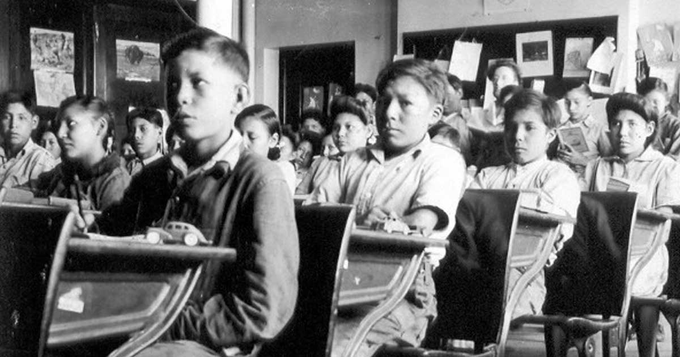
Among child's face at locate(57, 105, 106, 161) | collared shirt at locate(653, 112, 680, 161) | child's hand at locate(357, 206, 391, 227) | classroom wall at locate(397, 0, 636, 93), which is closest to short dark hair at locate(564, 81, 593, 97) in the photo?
classroom wall at locate(397, 0, 636, 93)

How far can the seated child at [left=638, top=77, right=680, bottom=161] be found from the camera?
4.91 meters

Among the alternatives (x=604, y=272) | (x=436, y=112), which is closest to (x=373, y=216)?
(x=436, y=112)

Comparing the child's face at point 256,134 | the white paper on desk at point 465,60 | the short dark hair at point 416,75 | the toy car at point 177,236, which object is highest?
the white paper on desk at point 465,60

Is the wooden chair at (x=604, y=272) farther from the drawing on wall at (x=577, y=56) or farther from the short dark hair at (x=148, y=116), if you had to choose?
the drawing on wall at (x=577, y=56)

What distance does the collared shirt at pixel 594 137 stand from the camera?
16.5ft

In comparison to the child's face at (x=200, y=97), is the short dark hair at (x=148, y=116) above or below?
below

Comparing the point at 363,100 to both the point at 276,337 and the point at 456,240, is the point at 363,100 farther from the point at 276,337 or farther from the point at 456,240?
the point at 276,337

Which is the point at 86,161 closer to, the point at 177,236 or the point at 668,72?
the point at 177,236

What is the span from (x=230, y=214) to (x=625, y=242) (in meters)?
1.71

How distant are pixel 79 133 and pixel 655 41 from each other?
12.2 feet

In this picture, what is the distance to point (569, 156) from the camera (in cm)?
465

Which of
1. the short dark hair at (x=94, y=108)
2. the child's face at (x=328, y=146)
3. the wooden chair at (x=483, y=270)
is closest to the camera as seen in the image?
the wooden chair at (x=483, y=270)

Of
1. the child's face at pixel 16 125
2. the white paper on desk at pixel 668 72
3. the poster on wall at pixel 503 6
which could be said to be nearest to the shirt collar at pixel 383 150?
the child's face at pixel 16 125

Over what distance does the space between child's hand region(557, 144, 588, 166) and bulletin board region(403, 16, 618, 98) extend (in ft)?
4.64
